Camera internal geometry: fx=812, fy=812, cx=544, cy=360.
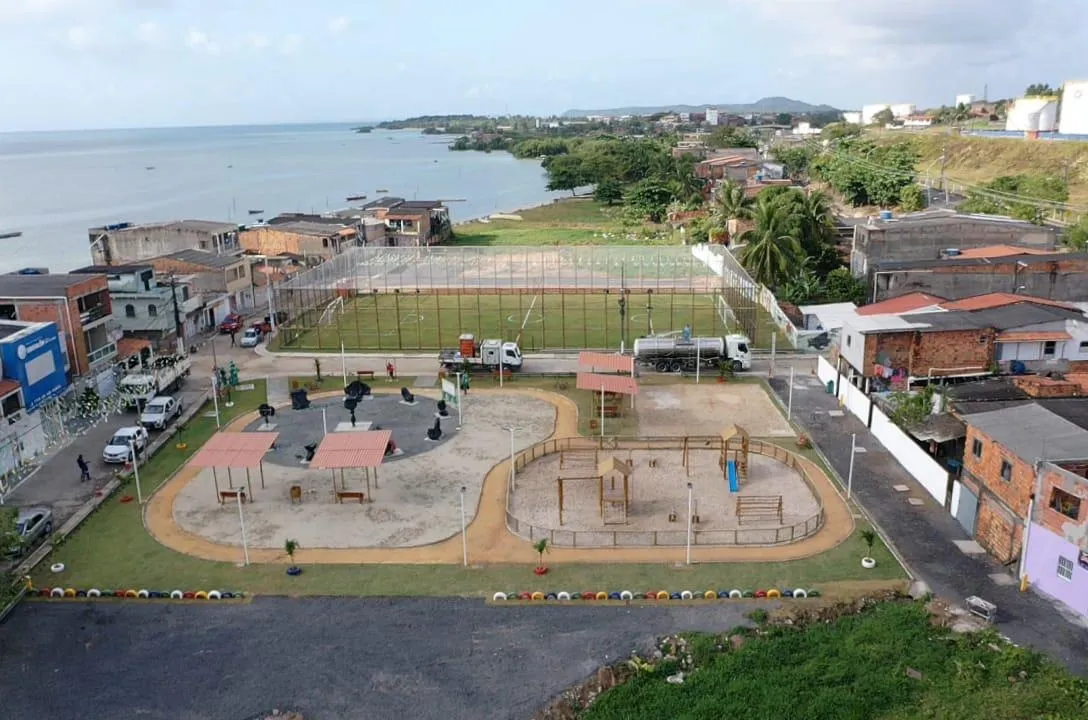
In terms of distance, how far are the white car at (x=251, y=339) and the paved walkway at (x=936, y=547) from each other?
29.7 meters

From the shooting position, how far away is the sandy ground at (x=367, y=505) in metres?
23.9

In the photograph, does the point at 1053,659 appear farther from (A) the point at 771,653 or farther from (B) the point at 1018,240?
(B) the point at 1018,240

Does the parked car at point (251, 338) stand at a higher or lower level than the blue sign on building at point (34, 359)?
lower

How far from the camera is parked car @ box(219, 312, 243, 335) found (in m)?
48.1

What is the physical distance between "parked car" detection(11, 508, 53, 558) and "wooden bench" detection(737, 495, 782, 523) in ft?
67.3

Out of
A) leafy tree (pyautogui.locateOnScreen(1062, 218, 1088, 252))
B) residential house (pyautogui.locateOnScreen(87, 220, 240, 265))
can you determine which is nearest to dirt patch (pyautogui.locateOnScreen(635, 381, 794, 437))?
leafy tree (pyautogui.locateOnScreen(1062, 218, 1088, 252))

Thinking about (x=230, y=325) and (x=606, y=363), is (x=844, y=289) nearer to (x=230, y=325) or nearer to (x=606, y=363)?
(x=606, y=363)

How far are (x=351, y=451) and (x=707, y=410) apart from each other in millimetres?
15313

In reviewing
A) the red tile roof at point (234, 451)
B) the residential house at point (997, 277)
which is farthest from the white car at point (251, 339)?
the residential house at point (997, 277)

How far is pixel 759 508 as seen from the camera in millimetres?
24781

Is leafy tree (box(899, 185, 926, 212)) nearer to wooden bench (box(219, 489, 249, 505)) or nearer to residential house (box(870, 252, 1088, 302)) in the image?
residential house (box(870, 252, 1088, 302))

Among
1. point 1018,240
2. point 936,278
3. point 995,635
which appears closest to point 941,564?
point 995,635

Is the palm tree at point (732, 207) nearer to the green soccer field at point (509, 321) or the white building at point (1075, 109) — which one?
the green soccer field at point (509, 321)

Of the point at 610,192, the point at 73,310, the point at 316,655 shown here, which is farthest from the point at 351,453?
the point at 610,192
